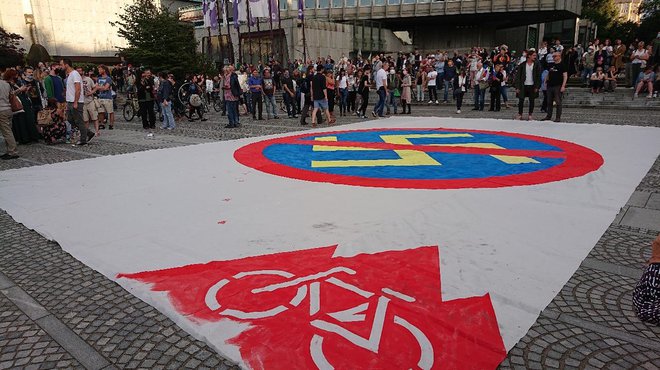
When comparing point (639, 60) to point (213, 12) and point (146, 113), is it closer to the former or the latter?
point (146, 113)

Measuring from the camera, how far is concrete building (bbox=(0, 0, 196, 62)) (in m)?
45.3

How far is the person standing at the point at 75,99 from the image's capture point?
926 cm

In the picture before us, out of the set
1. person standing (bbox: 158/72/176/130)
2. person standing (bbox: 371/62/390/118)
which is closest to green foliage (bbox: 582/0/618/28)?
person standing (bbox: 371/62/390/118)

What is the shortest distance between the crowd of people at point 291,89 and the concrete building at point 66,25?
33458mm

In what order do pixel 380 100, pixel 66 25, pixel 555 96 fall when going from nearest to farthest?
pixel 555 96 → pixel 380 100 → pixel 66 25

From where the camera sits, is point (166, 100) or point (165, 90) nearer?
point (165, 90)

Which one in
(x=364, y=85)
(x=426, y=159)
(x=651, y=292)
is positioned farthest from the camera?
(x=364, y=85)

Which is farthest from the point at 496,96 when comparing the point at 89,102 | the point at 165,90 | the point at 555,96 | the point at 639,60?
the point at 89,102

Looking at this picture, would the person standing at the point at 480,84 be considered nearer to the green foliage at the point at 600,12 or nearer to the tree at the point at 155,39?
the tree at the point at 155,39

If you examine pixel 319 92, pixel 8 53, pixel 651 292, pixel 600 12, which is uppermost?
pixel 600 12

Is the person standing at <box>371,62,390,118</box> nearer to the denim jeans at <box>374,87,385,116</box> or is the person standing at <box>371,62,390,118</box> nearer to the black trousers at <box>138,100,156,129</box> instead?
the denim jeans at <box>374,87,385,116</box>

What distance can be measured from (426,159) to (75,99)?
7863 mm

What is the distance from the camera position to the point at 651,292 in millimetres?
2408

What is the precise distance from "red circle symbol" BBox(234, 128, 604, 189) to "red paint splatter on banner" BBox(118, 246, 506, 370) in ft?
8.23
